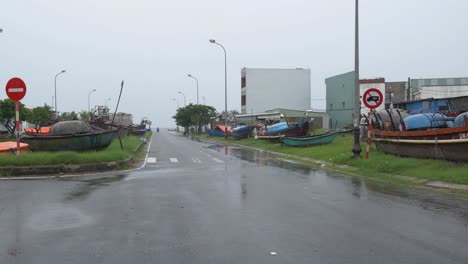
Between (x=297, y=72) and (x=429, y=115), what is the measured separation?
256 feet

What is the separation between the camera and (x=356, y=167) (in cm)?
1853

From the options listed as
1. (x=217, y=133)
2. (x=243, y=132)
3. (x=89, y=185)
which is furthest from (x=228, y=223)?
(x=217, y=133)

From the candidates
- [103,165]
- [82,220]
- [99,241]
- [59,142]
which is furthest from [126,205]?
[59,142]

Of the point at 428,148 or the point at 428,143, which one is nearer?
the point at 428,143

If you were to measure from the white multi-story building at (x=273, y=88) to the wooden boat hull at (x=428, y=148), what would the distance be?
245ft

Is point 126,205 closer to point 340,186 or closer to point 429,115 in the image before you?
point 340,186

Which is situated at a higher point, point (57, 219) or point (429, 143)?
point (429, 143)

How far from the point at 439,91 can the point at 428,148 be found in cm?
5313

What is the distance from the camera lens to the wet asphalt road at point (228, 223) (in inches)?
244

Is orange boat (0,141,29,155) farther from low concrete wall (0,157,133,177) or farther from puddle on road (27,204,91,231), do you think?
puddle on road (27,204,91,231)

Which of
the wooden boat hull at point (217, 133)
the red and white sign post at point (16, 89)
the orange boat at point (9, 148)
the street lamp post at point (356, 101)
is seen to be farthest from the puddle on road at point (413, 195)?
the wooden boat hull at point (217, 133)

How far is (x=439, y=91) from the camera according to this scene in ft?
212

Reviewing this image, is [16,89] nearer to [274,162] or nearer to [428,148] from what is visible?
[274,162]

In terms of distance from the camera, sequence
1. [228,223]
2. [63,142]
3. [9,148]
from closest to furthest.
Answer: [228,223], [9,148], [63,142]
